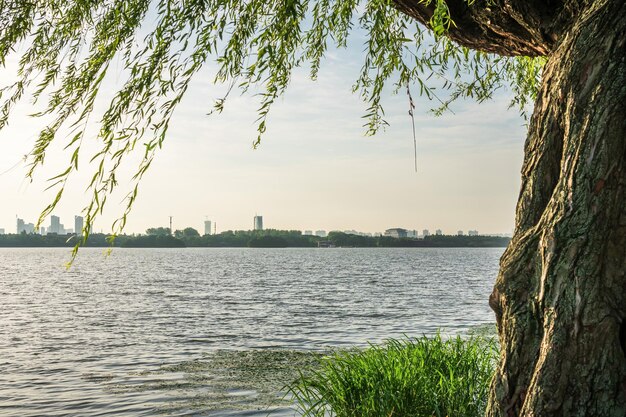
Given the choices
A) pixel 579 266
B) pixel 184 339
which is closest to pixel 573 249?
pixel 579 266

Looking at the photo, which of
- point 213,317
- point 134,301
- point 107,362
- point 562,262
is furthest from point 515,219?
point 134,301

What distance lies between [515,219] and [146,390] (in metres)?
10.7

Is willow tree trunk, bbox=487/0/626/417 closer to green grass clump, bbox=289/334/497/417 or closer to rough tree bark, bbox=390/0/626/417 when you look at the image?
rough tree bark, bbox=390/0/626/417

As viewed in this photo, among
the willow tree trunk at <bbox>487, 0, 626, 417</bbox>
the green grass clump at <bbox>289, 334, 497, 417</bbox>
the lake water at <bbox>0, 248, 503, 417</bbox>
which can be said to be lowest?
the lake water at <bbox>0, 248, 503, 417</bbox>

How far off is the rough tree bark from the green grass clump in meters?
Answer: 2.61

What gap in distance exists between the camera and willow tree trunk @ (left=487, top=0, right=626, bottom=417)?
4.07 metres

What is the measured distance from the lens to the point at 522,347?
4.32m

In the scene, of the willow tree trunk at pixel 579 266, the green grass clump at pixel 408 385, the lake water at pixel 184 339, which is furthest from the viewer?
the lake water at pixel 184 339

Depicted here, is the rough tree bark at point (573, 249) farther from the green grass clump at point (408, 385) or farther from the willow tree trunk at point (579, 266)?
the green grass clump at point (408, 385)

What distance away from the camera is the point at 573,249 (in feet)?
13.5

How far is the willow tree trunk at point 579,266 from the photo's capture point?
407 cm

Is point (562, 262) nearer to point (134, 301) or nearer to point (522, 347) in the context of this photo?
point (522, 347)

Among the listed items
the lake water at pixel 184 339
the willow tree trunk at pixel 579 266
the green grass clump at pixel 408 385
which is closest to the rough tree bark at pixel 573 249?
the willow tree trunk at pixel 579 266

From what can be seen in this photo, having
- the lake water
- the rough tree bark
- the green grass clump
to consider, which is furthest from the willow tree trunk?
the lake water
